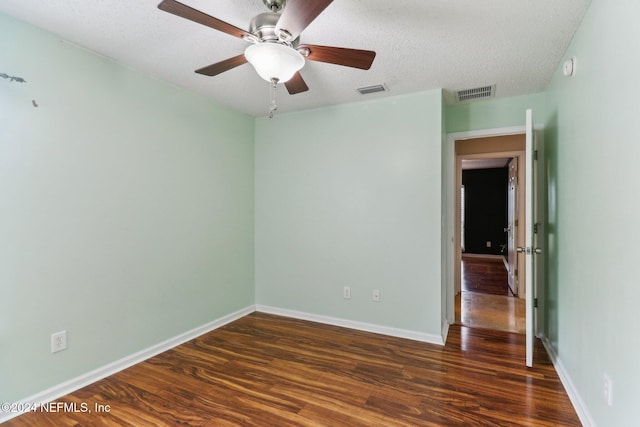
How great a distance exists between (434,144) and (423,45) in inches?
40.5

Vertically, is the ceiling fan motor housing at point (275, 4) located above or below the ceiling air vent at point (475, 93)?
below

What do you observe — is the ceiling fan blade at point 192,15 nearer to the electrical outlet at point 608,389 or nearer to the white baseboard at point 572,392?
the electrical outlet at point 608,389

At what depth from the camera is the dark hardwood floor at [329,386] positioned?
193 cm

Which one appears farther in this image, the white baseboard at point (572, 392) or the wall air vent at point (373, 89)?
the wall air vent at point (373, 89)

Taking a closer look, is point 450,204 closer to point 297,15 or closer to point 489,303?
point 489,303

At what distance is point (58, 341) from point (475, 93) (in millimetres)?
3913

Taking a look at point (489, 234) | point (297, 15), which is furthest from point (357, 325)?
point (489, 234)

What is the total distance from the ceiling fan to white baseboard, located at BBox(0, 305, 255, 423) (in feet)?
7.82

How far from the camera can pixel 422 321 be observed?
311 cm

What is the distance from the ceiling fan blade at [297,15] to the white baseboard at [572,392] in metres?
2.50

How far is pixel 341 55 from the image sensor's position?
68.9 inches

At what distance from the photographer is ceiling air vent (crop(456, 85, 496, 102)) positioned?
297 cm

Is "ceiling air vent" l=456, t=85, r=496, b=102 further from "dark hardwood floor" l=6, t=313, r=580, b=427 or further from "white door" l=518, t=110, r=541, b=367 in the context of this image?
"dark hardwood floor" l=6, t=313, r=580, b=427

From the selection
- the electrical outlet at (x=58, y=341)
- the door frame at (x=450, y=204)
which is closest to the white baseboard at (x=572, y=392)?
the door frame at (x=450, y=204)
